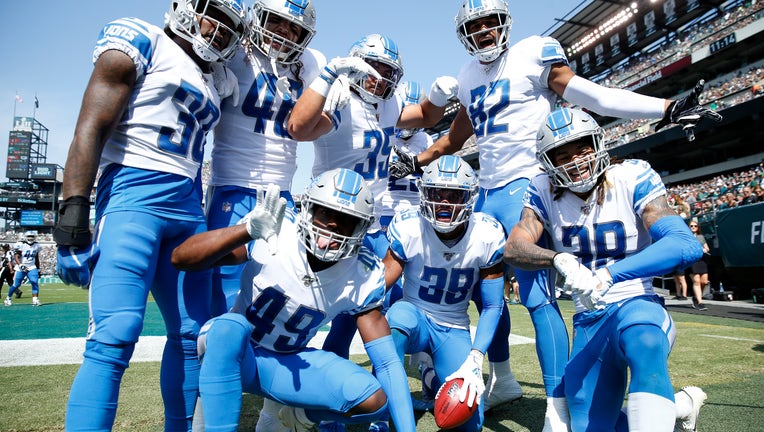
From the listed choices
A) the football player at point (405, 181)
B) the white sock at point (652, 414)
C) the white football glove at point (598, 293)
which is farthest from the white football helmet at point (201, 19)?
the white sock at point (652, 414)

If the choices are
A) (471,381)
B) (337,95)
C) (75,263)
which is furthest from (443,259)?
(75,263)

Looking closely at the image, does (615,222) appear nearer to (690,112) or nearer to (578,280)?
(578,280)

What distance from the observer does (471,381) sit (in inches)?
111

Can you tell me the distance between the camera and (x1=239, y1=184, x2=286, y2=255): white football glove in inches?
83.7

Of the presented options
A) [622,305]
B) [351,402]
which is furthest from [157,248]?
[622,305]

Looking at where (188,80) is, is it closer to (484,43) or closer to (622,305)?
(484,43)

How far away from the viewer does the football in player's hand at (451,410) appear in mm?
2725

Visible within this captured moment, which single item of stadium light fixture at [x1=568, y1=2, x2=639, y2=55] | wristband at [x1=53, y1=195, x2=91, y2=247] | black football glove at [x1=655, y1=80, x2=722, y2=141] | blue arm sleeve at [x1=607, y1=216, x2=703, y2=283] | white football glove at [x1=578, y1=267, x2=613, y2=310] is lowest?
white football glove at [x1=578, y1=267, x2=613, y2=310]

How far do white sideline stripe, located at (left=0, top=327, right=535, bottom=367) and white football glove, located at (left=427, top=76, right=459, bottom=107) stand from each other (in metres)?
2.91

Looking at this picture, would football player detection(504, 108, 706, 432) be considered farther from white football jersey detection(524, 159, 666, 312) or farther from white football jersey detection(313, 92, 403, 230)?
white football jersey detection(313, 92, 403, 230)

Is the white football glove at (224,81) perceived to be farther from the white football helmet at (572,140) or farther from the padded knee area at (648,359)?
the padded knee area at (648,359)

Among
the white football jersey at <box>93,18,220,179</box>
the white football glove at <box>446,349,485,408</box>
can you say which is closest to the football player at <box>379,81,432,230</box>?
the white football glove at <box>446,349,485,408</box>

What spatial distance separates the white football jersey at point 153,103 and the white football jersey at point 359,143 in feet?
4.16

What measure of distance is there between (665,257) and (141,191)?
7.53 ft
